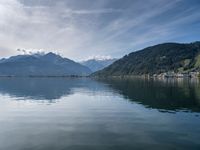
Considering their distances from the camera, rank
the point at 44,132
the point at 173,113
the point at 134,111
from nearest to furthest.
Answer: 1. the point at 44,132
2. the point at 173,113
3. the point at 134,111

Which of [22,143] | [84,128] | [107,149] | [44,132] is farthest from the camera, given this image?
[84,128]

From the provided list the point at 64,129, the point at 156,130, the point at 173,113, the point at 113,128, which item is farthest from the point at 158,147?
the point at 173,113

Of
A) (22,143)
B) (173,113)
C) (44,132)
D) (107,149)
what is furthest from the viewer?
(173,113)

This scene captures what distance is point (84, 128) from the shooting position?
44969mm

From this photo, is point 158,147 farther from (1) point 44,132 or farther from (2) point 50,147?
(1) point 44,132

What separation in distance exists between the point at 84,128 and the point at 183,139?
15.9m

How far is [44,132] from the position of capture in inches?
1652

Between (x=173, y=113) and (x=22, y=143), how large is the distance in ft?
119

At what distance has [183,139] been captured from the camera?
37.3m

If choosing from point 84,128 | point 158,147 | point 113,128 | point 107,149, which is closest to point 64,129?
point 84,128

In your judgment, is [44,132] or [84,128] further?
[84,128]

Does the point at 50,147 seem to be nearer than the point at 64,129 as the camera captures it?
Yes

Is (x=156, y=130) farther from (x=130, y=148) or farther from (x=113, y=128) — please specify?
(x=130, y=148)

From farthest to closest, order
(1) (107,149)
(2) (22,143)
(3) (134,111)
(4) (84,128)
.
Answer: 1. (3) (134,111)
2. (4) (84,128)
3. (2) (22,143)
4. (1) (107,149)
